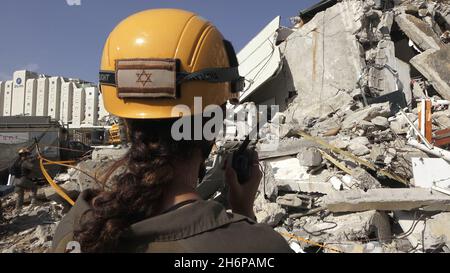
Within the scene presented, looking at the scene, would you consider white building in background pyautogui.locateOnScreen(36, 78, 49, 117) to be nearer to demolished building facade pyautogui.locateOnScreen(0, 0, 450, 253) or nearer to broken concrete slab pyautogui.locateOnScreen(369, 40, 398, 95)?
demolished building facade pyautogui.locateOnScreen(0, 0, 450, 253)

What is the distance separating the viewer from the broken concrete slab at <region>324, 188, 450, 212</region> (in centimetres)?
420

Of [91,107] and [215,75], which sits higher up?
[91,107]

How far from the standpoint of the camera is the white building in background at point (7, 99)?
18.4 m

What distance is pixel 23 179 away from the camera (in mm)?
7652

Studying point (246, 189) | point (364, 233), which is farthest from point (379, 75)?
point (246, 189)

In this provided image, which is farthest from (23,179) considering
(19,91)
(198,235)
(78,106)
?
(19,91)

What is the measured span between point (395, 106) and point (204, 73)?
911 cm

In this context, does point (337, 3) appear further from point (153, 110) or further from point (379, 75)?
point (153, 110)

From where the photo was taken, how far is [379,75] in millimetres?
10633

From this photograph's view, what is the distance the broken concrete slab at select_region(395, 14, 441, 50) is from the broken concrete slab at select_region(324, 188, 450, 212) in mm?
8004

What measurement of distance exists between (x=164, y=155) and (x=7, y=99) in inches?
823

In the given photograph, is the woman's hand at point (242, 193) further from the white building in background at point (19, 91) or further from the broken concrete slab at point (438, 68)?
the white building in background at point (19, 91)

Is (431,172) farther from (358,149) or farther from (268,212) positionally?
(268,212)

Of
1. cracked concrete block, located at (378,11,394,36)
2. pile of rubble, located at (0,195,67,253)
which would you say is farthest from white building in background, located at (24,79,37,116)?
cracked concrete block, located at (378,11,394,36)
